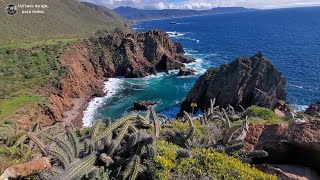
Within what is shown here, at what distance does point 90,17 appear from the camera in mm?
159375

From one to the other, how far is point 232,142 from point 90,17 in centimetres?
15930

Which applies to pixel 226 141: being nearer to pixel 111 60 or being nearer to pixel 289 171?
pixel 289 171

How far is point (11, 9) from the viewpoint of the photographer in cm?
9081

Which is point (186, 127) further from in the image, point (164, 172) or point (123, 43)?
point (123, 43)

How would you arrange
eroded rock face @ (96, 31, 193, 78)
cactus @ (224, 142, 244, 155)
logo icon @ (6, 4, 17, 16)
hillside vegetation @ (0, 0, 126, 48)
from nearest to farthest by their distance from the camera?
1. cactus @ (224, 142, 244, 155)
2. eroded rock face @ (96, 31, 193, 78)
3. hillside vegetation @ (0, 0, 126, 48)
4. logo icon @ (6, 4, 17, 16)

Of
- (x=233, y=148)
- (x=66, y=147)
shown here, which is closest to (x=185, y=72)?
(x=233, y=148)

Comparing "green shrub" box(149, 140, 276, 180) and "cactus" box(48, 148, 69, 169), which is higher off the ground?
"cactus" box(48, 148, 69, 169)

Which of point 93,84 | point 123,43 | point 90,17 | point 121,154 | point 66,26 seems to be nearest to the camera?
point 121,154

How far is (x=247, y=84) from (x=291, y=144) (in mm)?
37756

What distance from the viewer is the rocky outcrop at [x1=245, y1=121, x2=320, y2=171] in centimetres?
757

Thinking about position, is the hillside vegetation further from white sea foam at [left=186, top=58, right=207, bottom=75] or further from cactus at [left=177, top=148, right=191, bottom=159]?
cactus at [left=177, top=148, right=191, bottom=159]

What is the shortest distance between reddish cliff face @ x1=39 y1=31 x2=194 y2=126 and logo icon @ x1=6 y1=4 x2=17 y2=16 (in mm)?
28955

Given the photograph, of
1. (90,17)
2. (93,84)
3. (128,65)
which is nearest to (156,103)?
(93,84)


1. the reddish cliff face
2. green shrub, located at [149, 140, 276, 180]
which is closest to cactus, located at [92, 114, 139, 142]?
green shrub, located at [149, 140, 276, 180]
